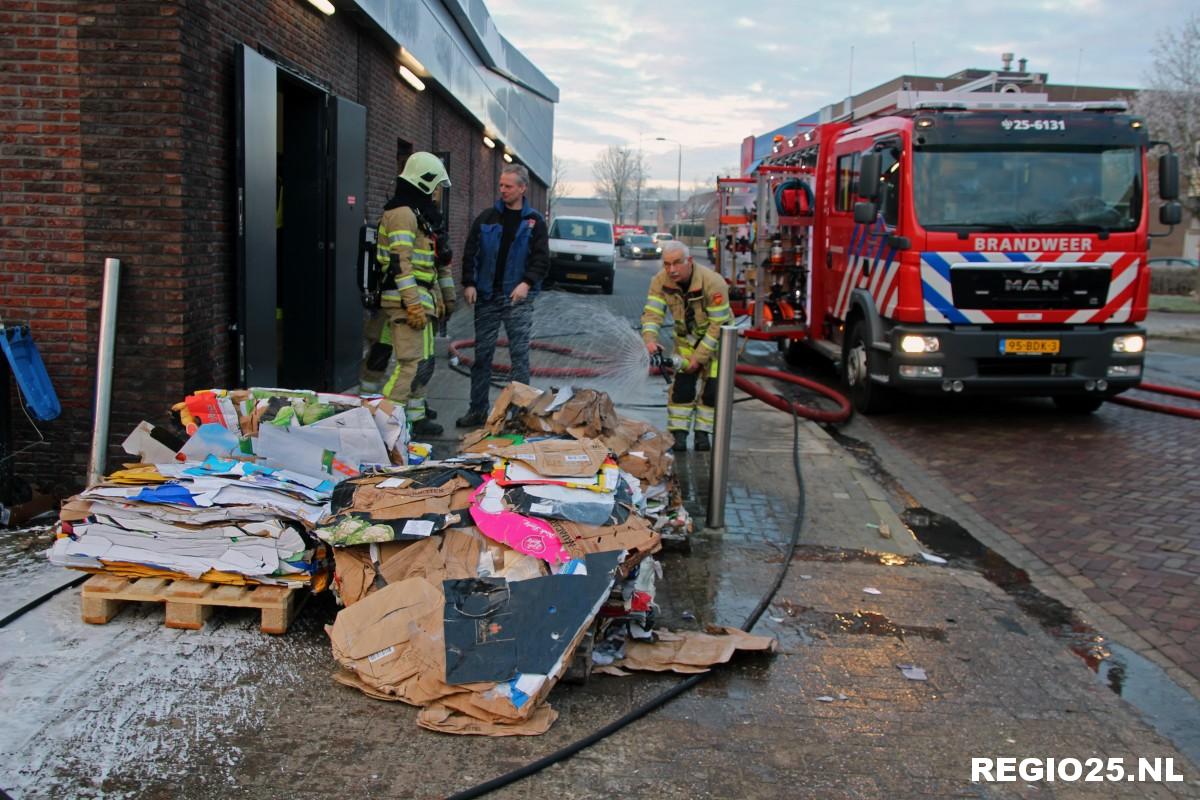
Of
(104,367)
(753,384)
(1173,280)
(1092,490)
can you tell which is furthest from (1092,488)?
(1173,280)

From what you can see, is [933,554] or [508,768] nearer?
[508,768]

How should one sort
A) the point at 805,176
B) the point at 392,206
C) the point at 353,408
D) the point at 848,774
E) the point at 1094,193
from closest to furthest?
1. the point at 848,774
2. the point at 353,408
3. the point at 392,206
4. the point at 1094,193
5. the point at 805,176

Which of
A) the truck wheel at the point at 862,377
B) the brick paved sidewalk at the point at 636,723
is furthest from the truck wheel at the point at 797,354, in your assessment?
the brick paved sidewalk at the point at 636,723

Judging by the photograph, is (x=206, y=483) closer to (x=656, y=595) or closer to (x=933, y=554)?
(x=656, y=595)

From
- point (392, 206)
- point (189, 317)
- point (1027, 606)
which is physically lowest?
point (1027, 606)

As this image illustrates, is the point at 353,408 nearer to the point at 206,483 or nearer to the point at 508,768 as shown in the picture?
the point at 206,483

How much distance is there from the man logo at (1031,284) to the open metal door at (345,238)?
582 centimetres

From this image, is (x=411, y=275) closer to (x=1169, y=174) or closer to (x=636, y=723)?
(x=636, y=723)

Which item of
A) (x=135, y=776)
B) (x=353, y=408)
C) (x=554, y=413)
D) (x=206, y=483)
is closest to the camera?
(x=135, y=776)

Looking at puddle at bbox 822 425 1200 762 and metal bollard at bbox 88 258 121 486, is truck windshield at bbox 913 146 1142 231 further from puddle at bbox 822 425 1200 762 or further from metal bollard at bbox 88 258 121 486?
metal bollard at bbox 88 258 121 486

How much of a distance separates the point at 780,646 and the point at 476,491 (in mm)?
1538

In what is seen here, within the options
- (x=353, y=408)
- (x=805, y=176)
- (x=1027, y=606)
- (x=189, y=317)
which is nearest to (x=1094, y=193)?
(x=805, y=176)

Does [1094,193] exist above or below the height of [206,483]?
above

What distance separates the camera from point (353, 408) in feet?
17.9
